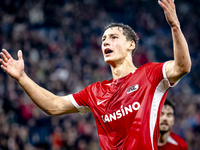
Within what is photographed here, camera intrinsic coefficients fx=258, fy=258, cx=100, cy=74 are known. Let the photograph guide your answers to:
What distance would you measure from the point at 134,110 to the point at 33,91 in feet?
3.91

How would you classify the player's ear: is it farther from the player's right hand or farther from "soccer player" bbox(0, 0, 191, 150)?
the player's right hand

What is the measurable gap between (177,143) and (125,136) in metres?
2.52

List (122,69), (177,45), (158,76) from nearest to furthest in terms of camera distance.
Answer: (177,45) → (158,76) → (122,69)

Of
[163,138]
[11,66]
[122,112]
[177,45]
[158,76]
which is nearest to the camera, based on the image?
[177,45]

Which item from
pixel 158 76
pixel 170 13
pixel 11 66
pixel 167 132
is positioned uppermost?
pixel 170 13

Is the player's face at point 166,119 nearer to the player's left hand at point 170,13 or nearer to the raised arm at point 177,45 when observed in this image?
the raised arm at point 177,45

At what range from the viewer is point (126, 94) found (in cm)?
269

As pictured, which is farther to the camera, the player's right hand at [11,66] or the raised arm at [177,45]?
the player's right hand at [11,66]

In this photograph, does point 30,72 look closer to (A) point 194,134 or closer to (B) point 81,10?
(B) point 81,10

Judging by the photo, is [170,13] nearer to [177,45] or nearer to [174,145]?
[177,45]

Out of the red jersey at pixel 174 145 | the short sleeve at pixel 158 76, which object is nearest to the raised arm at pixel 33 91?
the short sleeve at pixel 158 76

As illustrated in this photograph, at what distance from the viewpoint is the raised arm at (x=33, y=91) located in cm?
289

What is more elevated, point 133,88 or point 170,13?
point 170,13

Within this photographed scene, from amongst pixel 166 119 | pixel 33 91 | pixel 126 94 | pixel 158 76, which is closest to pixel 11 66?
pixel 33 91
